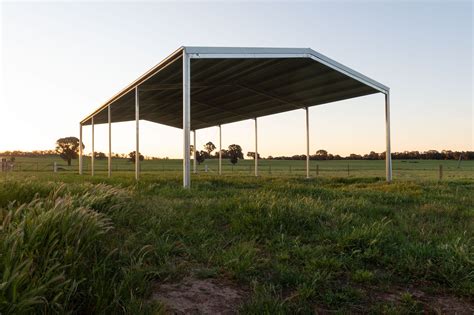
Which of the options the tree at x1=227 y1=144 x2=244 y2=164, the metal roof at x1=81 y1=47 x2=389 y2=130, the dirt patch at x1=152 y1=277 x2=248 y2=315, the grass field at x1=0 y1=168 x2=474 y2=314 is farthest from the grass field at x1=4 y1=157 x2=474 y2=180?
the dirt patch at x1=152 y1=277 x2=248 y2=315

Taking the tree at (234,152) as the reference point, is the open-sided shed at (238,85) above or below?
above

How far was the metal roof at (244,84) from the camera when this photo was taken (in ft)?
42.4

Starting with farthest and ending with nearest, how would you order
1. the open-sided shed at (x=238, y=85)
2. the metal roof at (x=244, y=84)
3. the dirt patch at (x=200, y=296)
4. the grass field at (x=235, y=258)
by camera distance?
the metal roof at (x=244, y=84) < the open-sided shed at (x=238, y=85) < the dirt patch at (x=200, y=296) < the grass field at (x=235, y=258)

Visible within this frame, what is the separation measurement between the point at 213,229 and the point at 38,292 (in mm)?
3168

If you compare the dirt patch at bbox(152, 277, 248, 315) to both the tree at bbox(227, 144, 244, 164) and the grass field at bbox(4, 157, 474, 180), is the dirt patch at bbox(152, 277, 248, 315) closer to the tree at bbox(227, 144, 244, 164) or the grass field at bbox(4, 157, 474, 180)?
the grass field at bbox(4, 157, 474, 180)

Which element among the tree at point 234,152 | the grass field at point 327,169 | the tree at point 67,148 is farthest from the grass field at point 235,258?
the tree at point 67,148

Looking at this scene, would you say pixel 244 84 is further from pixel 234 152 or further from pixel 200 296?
pixel 234 152

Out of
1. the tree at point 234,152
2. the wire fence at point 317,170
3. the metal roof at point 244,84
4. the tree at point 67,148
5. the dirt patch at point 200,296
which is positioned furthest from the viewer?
the tree at point 67,148

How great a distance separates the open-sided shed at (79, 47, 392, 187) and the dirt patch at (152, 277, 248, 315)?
7845 mm

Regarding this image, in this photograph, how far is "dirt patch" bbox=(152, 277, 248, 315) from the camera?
292 cm

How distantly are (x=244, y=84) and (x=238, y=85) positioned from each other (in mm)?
388

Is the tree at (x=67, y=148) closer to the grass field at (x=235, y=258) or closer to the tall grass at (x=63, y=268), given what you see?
the grass field at (x=235, y=258)

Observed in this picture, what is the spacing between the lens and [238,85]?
17547mm

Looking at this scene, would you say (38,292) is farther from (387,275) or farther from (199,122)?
(199,122)
